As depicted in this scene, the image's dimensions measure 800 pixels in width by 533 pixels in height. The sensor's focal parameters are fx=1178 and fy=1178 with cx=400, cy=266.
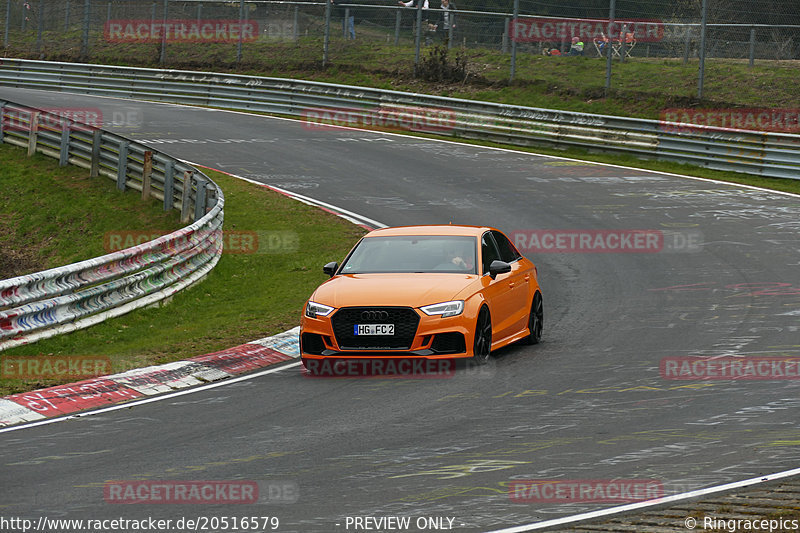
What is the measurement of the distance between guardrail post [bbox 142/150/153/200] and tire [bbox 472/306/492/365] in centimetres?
1311

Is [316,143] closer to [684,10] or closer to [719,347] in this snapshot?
[684,10]

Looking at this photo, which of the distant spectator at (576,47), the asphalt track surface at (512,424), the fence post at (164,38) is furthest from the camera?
the fence post at (164,38)

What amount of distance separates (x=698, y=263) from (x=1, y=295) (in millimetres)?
10857

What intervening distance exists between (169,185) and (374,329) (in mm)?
11980

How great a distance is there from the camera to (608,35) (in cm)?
3291

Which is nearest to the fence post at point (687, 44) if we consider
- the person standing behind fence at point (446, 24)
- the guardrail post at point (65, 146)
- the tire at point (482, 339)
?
the person standing behind fence at point (446, 24)

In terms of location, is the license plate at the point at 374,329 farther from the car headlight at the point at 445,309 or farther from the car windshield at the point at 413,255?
the car windshield at the point at 413,255

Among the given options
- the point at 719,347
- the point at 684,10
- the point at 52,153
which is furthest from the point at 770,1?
the point at 719,347

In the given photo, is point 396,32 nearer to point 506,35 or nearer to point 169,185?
point 506,35

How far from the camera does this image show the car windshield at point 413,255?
1299cm

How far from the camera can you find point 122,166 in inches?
984

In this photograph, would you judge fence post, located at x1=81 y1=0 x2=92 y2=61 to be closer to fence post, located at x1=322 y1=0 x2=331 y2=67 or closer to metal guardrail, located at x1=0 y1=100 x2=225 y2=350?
fence post, located at x1=322 y1=0 x2=331 y2=67

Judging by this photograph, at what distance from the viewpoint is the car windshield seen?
1299 centimetres

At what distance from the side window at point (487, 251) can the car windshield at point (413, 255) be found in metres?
0.12
